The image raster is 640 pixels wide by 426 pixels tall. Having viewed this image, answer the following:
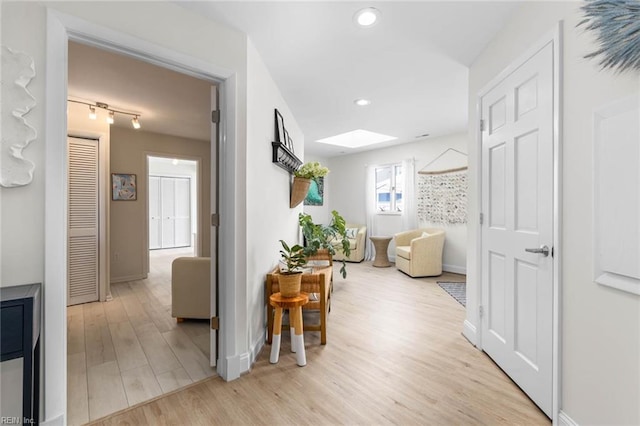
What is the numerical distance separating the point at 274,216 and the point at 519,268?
2.06 metres

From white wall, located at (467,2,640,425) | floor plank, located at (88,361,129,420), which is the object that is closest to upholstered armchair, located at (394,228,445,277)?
white wall, located at (467,2,640,425)

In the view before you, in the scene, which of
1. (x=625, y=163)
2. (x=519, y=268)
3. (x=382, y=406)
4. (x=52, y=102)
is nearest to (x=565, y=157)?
(x=625, y=163)

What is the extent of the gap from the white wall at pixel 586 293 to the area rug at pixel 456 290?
206cm

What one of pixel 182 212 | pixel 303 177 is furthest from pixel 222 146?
pixel 182 212

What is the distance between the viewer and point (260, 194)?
233 centimetres

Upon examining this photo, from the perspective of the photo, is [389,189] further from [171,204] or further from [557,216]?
[171,204]

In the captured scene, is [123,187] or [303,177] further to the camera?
[123,187]

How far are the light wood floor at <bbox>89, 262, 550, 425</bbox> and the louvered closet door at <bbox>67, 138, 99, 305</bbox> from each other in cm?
259

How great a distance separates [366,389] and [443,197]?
4099 mm

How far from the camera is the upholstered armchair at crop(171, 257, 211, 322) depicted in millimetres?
2742

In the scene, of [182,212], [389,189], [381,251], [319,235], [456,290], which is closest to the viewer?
[319,235]

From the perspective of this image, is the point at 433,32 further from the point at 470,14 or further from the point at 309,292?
the point at 309,292

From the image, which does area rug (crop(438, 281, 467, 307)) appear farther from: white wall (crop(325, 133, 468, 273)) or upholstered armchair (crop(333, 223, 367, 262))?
upholstered armchair (crop(333, 223, 367, 262))

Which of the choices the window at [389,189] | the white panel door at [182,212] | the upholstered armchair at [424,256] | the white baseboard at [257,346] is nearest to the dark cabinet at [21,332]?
the white baseboard at [257,346]
